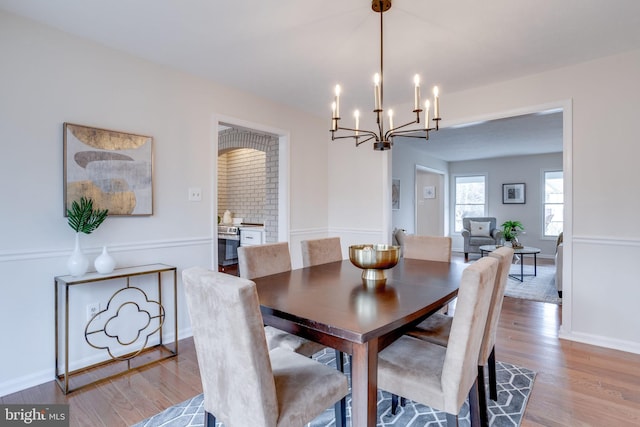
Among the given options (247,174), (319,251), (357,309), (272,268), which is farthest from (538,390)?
(247,174)

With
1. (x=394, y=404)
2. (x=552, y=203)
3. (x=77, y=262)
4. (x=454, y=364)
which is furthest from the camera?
(x=552, y=203)

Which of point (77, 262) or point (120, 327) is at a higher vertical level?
point (77, 262)

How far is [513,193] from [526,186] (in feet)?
0.98

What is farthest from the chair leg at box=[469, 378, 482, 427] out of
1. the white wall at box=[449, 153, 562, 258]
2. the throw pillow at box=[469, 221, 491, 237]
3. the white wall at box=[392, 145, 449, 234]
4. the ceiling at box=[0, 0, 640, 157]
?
the white wall at box=[449, 153, 562, 258]

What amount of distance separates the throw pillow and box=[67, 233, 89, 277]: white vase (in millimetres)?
6982

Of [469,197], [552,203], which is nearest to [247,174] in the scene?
[469,197]

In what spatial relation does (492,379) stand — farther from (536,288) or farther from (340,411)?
(536,288)

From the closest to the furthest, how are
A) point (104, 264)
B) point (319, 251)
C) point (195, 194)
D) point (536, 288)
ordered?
point (104, 264), point (319, 251), point (195, 194), point (536, 288)

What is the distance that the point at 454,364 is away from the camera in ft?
4.31

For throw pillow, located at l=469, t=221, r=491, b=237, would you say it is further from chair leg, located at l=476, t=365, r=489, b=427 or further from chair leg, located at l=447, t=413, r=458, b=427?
chair leg, located at l=447, t=413, r=458, b=427

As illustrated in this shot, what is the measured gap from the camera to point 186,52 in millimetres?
2623

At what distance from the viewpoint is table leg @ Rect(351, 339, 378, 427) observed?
1226 millimetres

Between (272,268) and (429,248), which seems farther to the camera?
(429,248)

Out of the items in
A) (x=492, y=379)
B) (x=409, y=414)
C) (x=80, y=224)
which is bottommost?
(x=409, y=414)
